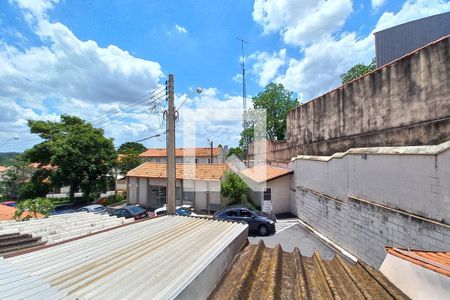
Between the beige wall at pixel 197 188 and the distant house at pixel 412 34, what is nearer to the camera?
the distant house at pixel 412 34

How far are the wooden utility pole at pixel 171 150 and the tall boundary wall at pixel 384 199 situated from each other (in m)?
6.61

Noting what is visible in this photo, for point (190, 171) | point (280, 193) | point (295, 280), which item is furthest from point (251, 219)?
point (295, 280)

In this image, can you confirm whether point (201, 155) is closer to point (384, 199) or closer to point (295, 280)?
point (384, 199)

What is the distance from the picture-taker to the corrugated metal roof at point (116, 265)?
2.30 metres

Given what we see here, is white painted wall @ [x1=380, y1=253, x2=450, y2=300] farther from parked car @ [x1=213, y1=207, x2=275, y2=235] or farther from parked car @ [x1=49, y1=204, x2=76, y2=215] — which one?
parked car @ [x1=49, y1=204, x2=76, y2=215]

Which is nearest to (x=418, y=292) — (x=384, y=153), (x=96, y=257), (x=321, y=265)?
(x=321, y=265)

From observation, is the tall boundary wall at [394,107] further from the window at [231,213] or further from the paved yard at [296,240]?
the window at [231,213]

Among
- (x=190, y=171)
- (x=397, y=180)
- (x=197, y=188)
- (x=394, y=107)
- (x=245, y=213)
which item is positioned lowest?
(x=245, y=213)

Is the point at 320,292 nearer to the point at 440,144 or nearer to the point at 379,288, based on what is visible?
the point at 379,288

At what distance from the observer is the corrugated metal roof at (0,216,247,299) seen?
2.30 m

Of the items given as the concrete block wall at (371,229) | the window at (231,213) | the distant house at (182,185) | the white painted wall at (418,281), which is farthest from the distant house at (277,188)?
the white painted wall at (418,281)

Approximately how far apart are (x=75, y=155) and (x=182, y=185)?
1168cm

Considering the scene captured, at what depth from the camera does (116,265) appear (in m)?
2.94

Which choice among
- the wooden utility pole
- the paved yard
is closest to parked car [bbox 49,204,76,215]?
the wooden utility pole
